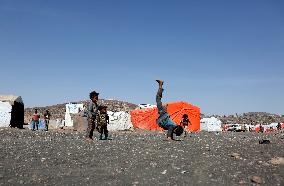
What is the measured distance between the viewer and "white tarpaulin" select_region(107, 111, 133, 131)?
38562 millimetres

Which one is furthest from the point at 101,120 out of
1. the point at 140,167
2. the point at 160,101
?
the point at 140,167

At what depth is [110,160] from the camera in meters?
8.82

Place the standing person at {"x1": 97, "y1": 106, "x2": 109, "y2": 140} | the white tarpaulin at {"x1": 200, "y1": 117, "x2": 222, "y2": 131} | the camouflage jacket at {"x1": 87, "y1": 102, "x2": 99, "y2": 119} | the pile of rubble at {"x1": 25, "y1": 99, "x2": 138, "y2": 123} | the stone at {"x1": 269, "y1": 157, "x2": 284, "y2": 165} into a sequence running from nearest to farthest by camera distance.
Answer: the stone at {"x1": 269, "y1": 157, "x2": 284, "y2": 165}
the camouflage jacket at {"x1": 87, "y1": 102, "x2": 99, "y2": 119}
the standing person at {"x1": 97, "y1": 106, "x2": 109, "y2": 140}
the white tarpaulin at {"x1": 200, "y1": 117, "x2": 222, "y2": 131}
the pile of rubble at {"x1": 25, "y1": 99, "x2": 138, "y2": 123}

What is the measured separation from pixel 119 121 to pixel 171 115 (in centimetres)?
602

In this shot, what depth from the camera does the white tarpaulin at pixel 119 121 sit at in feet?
127

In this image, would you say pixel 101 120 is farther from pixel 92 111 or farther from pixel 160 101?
pixel 160 101

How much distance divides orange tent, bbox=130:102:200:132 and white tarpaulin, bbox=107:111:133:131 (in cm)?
67

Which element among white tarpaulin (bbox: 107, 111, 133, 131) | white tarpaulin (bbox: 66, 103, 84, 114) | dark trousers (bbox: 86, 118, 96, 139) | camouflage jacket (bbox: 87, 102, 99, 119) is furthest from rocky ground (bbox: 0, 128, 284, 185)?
white tarpaulin (bbox: 66, 103, 84, 114)

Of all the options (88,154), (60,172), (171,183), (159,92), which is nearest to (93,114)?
(159,92)

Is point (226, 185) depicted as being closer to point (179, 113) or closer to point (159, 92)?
point (159, 92)

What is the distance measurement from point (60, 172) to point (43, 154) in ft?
7.33

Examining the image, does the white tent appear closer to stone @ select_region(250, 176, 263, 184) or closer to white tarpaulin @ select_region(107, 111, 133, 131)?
white tarpaulin @ select_region(107, 111, 133, 131)

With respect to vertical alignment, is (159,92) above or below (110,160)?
above

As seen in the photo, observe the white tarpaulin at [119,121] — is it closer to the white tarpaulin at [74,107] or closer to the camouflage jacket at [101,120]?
the white tarpaulin at [74,107]
